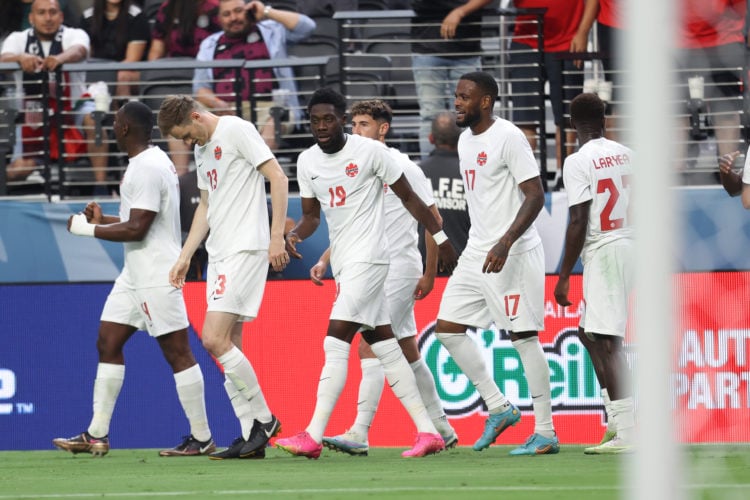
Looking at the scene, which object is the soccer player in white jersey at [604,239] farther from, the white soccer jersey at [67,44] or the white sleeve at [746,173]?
the white soccer jersey at [67,44]

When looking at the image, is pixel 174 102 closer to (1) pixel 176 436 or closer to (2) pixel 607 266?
(2) pixel 607 266

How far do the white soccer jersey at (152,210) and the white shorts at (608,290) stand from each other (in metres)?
2.52

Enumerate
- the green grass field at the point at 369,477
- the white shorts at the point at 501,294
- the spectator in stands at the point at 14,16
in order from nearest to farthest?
the green grass field at the point at 369,477, the white shorts at the point at 501,294, the spectator in stands at the point at 14,16

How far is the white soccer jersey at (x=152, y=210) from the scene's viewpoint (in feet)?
26.9

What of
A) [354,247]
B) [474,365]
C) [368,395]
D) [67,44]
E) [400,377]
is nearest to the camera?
[354,247]

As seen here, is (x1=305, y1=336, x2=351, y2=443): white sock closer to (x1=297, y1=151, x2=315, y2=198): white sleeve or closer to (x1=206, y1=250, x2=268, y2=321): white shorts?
(x1=206, y1=250, x2=268, y2=321): white shorts

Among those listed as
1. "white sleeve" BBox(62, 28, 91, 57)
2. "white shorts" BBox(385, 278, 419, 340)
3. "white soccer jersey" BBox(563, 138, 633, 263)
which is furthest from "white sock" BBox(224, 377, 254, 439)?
"white sleeve" BBox(62, 28, 91, 57)

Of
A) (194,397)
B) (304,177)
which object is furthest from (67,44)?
(304,177)

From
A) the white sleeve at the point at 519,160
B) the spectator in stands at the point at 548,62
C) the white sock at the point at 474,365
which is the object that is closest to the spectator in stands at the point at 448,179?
the spectator in stands at the point at 548,62

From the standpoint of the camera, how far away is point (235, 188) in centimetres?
782

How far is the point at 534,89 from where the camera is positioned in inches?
429

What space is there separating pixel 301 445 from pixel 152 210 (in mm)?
1860

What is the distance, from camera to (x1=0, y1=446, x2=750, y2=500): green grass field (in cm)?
548

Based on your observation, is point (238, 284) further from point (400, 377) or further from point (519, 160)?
point (519, 160)
